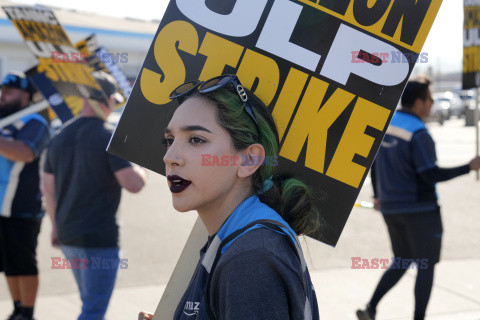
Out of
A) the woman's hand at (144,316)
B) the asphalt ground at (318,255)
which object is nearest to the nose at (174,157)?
the woman's hand at (144,316)

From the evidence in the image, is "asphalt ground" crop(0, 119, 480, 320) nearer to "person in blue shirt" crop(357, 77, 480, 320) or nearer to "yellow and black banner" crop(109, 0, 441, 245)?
"person in blue shirt" crop(357, 77, 480, 320)

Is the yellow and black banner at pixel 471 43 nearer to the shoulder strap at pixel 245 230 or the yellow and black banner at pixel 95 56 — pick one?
the yellow and black banner at pixel 95 56

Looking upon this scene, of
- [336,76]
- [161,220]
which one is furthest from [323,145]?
[161,220]

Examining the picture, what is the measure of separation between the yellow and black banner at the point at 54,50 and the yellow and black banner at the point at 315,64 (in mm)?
2341

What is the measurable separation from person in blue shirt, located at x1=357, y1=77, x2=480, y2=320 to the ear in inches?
117

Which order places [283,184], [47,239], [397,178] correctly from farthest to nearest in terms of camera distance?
1. [47,239]
2. [397,178]
3. [283,184]

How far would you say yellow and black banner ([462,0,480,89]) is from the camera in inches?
186

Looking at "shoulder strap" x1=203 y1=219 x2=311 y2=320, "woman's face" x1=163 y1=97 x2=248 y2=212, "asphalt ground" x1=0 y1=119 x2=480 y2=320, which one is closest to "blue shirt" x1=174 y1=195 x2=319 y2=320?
"shoulder strap" x1=203 y1=219 x2=311 y2=320

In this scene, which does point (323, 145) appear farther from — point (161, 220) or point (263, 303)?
point (161, 220)

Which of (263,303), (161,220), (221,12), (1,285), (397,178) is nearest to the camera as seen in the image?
(263,303)

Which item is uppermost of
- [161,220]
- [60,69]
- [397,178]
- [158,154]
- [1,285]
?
[158,154]

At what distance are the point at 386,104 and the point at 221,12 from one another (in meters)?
0.63

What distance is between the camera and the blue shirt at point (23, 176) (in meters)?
4.82

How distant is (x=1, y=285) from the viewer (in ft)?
20.5
